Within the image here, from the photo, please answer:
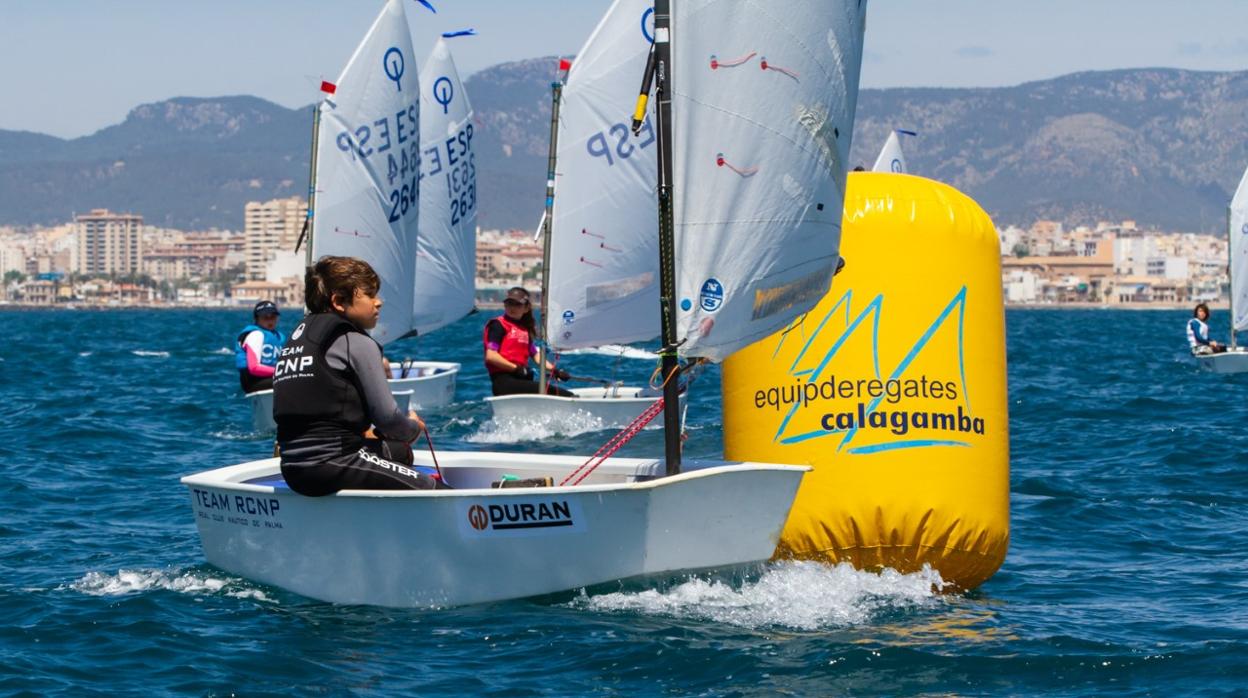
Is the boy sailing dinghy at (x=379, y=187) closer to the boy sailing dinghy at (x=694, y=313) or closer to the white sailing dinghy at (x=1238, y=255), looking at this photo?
the boy sailing dinghy at (x=694, y=313)

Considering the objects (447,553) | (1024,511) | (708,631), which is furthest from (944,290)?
(1024,511)

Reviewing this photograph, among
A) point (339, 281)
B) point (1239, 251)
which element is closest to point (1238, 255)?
point (1239, 251)

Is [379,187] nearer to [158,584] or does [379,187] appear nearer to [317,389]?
[158,584]

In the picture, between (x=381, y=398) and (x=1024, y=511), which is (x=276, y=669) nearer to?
(x=381, y=398)

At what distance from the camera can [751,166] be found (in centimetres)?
795

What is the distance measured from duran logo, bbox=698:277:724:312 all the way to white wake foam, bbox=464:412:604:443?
9323mm

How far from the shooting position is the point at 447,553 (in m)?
7.87

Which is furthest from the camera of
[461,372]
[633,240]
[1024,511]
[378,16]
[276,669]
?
[461,372]

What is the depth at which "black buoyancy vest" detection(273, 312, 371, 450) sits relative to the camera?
775 centimetres

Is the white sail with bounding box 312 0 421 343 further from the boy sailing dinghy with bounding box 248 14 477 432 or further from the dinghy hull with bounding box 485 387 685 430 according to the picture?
the dinghy hull with bounding box 485 387 685 430

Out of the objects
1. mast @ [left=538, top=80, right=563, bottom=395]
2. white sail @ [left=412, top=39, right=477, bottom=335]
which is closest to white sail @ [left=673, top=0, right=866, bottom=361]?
mast @ [left=538, top=80, right=563, bottom=395]

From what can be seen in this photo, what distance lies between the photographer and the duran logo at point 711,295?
26.1 ft

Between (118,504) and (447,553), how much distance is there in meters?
5.03

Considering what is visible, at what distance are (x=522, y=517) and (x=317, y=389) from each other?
113 centimetres
